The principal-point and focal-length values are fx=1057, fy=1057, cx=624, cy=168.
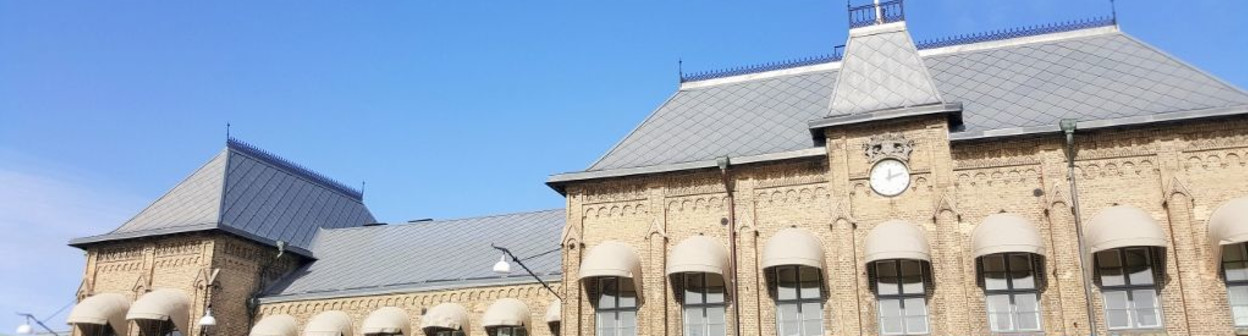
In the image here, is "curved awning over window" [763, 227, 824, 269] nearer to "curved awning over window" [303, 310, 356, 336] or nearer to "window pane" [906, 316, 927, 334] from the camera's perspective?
"window pane" [906, 316, 927, 334]

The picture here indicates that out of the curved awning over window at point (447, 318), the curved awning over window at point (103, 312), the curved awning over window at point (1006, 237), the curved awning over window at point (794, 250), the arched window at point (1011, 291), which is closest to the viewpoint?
the curved awning over window at point (1006, 237)

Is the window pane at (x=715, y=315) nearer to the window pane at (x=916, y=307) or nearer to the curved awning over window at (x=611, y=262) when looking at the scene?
the curved awning over window at (x=611, y=262)

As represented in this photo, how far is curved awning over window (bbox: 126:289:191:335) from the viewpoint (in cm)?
3266

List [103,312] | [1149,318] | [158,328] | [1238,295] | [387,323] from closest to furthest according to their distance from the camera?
1. [1238,295]
2. [1149,318]
3. [387,323]
4. [103,312]
5. [158,328]

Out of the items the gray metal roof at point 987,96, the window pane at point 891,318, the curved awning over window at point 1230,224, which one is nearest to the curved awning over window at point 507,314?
the gray metal roof at point 987,96

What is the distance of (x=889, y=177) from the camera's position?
25.1 metres

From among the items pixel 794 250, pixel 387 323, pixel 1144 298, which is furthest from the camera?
pixel 387 323

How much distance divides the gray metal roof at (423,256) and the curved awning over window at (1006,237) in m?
12.7

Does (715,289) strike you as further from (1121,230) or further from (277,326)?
(277,326)

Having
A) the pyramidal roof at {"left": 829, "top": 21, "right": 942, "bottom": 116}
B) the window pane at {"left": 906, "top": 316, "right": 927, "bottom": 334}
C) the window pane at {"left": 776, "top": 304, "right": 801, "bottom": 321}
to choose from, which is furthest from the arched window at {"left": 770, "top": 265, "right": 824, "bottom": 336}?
the pyramidal roof at {"left": 829, "top": 21, "right": 942, "bottom": 116}

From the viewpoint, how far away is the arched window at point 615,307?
2672 centimetres

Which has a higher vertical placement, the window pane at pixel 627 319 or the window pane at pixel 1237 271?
the window pane at pixel 1237 271

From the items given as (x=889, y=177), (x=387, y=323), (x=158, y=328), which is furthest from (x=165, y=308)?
(x=889, y=177)

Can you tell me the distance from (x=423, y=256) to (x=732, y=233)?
13.9 metres
